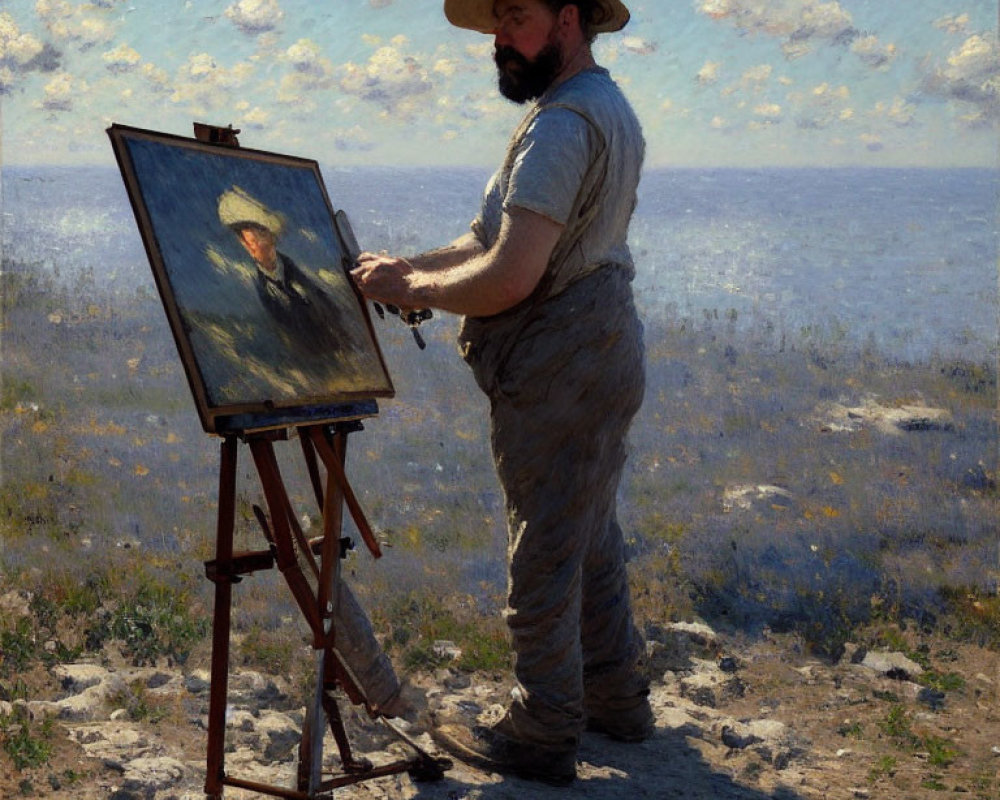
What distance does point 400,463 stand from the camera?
845 cm

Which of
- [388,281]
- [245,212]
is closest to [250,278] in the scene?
[245,212]

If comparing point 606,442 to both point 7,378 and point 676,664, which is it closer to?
point 676,664

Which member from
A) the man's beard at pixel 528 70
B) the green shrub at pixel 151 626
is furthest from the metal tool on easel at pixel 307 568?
the green shrub at pixel 151 626

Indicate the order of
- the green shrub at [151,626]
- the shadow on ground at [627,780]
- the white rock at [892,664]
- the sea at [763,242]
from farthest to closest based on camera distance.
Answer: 1. the sea at [763,242]
2. the white rock at [892,664]
3. the green shrub at [151,626]
4. the shadow on ground at [627,780]

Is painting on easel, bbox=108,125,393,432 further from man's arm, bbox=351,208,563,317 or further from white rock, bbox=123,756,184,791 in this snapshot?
white rock, bbox=123,756,184,791

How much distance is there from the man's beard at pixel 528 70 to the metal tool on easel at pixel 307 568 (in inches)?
29.8

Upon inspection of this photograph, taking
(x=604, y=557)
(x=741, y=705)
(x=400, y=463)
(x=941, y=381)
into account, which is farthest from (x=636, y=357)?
(x=941, y=381)

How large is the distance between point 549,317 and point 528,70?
79 cm

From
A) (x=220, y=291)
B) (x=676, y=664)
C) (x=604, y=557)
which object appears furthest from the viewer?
(x=676, y=664)

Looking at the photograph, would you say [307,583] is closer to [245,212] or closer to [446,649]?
[245,212]

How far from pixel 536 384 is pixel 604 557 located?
2.79 ft

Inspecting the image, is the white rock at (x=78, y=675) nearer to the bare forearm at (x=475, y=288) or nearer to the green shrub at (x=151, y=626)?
the green shrub at (x=151, y=626)

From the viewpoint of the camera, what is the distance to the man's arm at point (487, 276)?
11.7 feet

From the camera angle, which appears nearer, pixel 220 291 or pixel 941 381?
pixel 220 291
